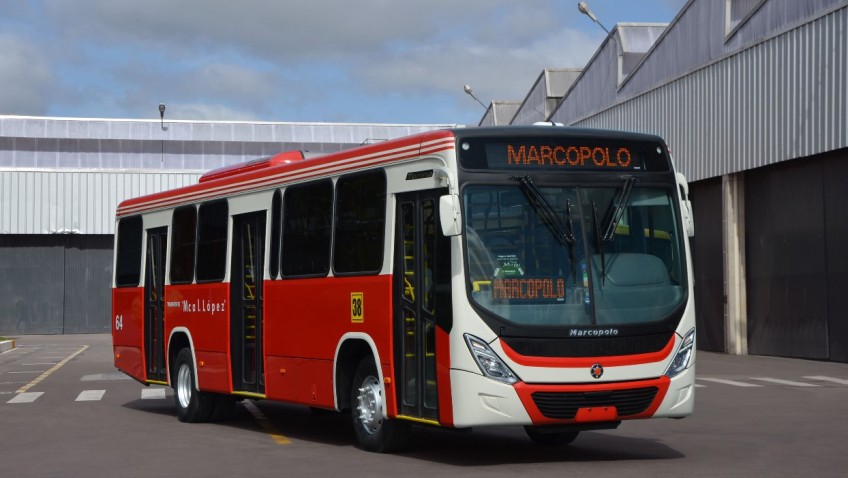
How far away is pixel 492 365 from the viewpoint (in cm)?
1151

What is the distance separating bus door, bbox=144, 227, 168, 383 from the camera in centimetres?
1883

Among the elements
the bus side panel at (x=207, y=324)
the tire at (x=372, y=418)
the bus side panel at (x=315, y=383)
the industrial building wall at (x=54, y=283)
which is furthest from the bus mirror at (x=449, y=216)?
the industrial building wall at (x=54, y=283)

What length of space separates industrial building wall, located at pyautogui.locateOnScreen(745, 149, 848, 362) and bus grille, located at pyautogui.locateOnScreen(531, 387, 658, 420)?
57.6 ft

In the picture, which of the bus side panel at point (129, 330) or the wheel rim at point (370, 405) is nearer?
the wheel rim at point (370, 405)

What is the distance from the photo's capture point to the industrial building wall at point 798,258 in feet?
93.6

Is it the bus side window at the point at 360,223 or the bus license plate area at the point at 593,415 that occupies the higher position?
the bus side window at the point at 360,223

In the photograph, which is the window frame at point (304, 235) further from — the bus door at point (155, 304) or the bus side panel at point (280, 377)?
the bus door at point (155, 304)

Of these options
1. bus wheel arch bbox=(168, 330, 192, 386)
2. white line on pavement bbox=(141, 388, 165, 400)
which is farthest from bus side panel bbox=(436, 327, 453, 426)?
white line on pavement bbox=(141, 388, 165, 400)

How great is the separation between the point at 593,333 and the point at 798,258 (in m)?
19.7

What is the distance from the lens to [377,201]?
13.1 m

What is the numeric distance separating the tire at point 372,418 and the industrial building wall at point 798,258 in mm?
17245

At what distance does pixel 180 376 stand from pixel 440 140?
7.21 meters

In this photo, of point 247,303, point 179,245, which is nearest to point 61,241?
point 179,245

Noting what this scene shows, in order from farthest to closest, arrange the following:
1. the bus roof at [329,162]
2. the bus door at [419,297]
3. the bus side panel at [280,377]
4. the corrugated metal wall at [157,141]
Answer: the corrugated metal wall at [157,141] < the bus side panel at [280,377] < the bus roof at [329,162] < the bus door at [419,297]
